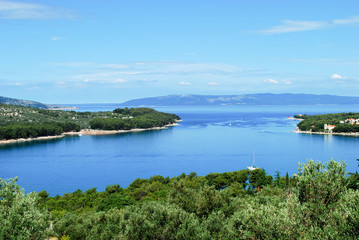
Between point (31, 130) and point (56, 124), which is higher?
point (56, 124)

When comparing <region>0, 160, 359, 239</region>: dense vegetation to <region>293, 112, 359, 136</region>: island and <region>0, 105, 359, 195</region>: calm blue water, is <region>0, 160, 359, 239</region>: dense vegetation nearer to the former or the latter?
<region>0, 105, 359, 195</region>: calm blue water

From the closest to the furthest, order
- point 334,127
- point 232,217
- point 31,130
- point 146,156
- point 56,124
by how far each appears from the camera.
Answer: point 232,217
point 146,156
point 31,130
point 334,127
point 56,124

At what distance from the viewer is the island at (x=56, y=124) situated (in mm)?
69500

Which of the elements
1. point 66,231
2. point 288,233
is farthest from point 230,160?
point 288,233

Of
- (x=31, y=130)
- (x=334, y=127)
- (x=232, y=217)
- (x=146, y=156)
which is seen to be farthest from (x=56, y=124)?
(x=232, y=217)

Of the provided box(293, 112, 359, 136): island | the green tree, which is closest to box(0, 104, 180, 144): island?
box(293, 112, 359, 136): island

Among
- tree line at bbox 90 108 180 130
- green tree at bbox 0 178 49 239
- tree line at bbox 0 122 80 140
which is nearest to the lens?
green tree at bbox 0 178 49 239

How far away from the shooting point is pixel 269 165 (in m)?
44.5

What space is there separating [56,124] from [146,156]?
3792 cm

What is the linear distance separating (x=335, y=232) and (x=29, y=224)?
23.6ft

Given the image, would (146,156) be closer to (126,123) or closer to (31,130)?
(31,130)

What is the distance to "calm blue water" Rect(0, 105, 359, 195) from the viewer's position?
39938mm

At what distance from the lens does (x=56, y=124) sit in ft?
264

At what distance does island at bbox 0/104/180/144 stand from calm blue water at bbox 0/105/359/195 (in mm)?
5585
